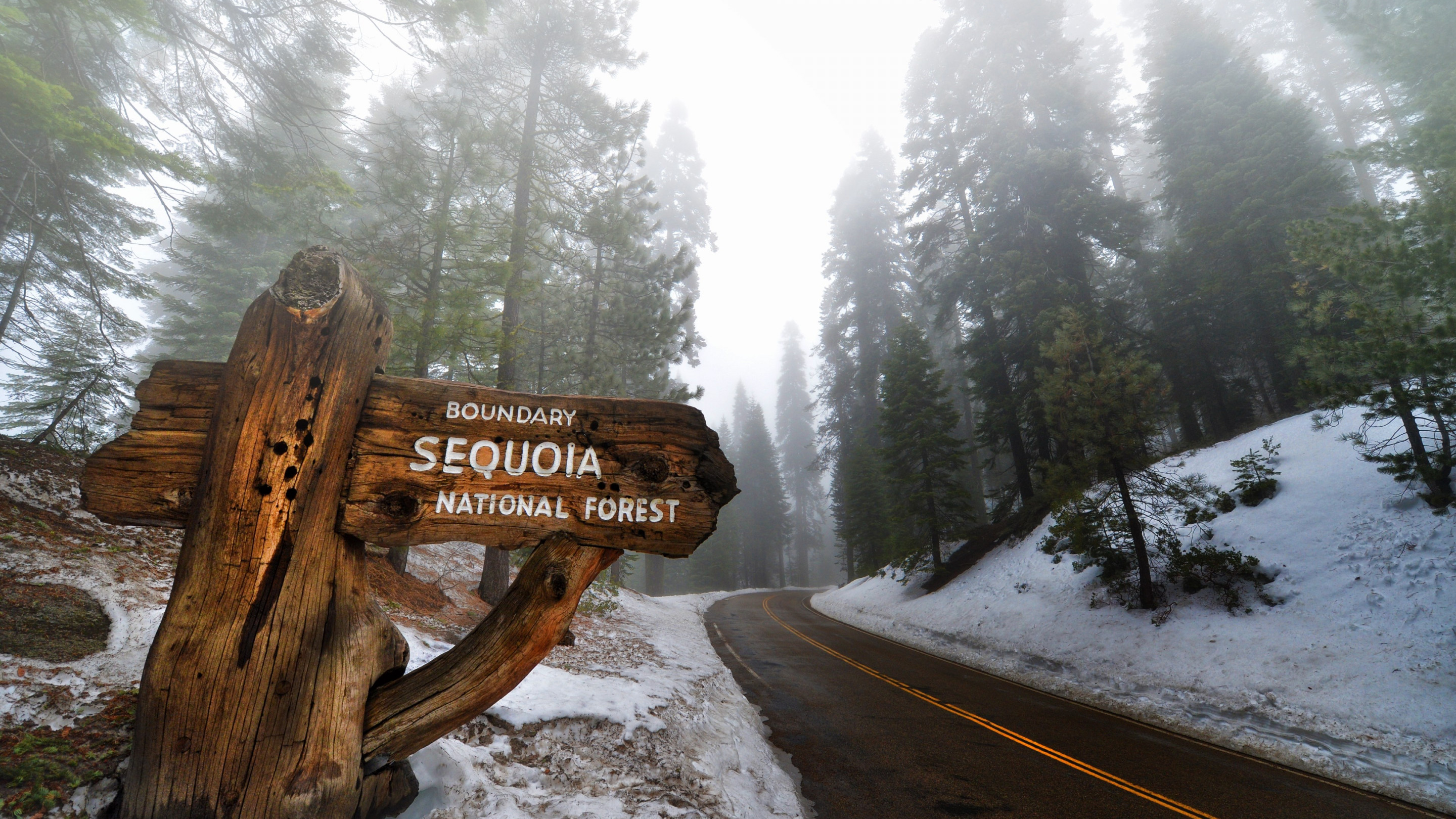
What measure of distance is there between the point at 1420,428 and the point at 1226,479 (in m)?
3.06

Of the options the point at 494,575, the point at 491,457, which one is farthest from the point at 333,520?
the point at 494,575

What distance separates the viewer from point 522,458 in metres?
2.70

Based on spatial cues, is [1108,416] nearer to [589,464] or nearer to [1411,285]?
[1411,285]

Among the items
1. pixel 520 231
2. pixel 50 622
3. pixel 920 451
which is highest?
pixel 520 231

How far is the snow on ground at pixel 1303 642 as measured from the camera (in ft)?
20.5

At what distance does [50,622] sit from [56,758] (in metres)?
1.94

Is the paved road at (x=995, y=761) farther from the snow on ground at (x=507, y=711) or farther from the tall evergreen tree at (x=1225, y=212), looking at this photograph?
the tall evergreen tree at (x=1225, y=212)

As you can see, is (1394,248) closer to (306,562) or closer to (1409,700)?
(1409,700)

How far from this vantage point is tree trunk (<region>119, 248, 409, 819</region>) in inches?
84.7

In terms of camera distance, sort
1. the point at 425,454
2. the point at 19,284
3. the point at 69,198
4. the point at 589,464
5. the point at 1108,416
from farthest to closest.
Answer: the point at 1108,416 < the point at 69,198 < the point at 19,284 < the point at 589,464 < the point at 425,454

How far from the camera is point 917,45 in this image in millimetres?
25047

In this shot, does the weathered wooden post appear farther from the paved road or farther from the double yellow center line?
the double yellow center line

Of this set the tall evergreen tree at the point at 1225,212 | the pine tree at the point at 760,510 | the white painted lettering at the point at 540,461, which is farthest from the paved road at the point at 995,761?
the pine tree at the point at 760,510

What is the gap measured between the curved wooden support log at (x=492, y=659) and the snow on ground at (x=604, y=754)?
79cm
